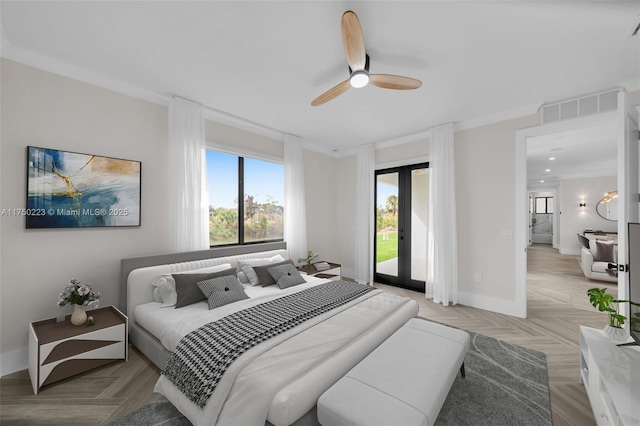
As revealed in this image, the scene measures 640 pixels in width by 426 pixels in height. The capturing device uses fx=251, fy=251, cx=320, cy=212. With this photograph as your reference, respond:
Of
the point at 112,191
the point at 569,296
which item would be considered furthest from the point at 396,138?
the point at 112,191

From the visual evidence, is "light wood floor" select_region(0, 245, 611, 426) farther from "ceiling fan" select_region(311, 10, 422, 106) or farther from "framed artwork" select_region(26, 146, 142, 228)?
"ceiling fan" select_region(311, 10, 422, 106)

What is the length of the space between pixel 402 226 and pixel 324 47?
11.7 feet

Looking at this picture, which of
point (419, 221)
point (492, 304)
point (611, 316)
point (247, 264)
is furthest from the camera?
point (419, 221)

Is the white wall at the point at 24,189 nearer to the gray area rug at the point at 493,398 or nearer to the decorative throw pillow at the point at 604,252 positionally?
the gray area rug at the point at 493,398

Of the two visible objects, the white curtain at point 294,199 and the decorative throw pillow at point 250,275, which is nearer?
the decorative throw pillow at point 250,275

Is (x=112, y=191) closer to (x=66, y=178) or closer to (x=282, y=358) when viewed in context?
(x=66, y=178)

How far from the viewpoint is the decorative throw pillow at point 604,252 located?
5.15 metres

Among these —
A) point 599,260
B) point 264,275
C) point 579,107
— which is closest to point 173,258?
point 264,275

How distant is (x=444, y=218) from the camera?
4.03 meters

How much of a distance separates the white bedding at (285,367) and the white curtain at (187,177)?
4.21ft

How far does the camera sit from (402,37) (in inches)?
82.6

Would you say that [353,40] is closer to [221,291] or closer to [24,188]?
[221,291]

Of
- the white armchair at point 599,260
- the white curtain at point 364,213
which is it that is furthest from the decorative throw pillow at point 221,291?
the white armchair at point 599,260

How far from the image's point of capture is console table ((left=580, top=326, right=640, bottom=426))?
126 centimetres
